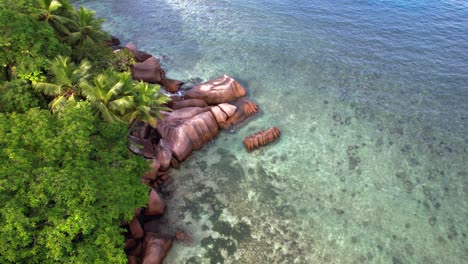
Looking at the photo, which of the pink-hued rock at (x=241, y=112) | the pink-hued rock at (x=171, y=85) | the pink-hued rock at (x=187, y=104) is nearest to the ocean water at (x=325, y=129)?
the pink-hued rock at (x=241, y=112)

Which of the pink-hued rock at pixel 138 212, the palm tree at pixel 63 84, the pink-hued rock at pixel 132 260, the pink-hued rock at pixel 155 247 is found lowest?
the pink-hued rock at pixel 132 260

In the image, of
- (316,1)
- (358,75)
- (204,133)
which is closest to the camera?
(204,133)

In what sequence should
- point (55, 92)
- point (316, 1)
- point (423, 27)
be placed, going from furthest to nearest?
point (316, 1) → point (423, 27) → point (55, 92)

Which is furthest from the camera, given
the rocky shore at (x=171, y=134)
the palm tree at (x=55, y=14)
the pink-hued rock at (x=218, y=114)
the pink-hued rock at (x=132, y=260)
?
the pink-hued rock at (x=218, y=114)

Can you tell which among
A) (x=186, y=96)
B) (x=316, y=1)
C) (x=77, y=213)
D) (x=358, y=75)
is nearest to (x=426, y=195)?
(x=358, y=75)

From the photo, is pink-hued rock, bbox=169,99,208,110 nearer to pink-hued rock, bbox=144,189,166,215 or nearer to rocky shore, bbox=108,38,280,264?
rocky shore, bbox=108,38,280,264

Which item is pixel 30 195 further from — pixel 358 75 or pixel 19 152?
pixel 358 75

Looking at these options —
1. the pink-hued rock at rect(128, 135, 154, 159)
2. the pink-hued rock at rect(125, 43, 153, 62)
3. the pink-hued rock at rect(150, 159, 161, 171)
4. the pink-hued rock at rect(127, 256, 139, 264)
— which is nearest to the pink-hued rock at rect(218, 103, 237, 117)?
the pink-hued rock at rect(128, 135, 154, 159)

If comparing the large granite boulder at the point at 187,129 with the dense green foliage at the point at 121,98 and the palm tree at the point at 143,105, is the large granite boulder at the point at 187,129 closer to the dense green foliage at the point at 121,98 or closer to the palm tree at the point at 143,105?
the dense green foliage at the point at 121,98
